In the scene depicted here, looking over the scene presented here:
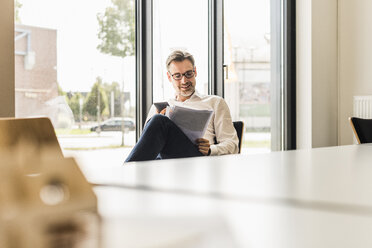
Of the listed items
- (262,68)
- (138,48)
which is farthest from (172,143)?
(262,68)

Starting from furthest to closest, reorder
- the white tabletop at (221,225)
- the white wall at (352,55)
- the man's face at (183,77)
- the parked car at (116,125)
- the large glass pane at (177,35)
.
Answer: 1. the white wall at (352,55)
2. the large glass pane at (177,35)
3. the parked car at (116,125)
4. the man's face at (183,77)
5. the white tabletop at (221,225)

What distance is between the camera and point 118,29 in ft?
10.7

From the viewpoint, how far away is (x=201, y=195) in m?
0.17

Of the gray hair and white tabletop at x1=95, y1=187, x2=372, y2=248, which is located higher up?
the gray hair

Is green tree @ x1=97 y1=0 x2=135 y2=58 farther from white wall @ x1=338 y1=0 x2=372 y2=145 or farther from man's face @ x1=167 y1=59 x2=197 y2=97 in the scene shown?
white wall @ x1=338 y1=0 x2=372 y2=145

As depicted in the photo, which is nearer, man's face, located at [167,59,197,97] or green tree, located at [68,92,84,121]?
man's face, located at [167,59,197,97]

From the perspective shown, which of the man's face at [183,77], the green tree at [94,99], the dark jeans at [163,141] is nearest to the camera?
the dark jeans at [163,141]

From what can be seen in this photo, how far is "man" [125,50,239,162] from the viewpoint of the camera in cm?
179

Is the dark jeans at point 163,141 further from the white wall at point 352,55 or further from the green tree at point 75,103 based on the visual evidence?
the white wall at point 352,55

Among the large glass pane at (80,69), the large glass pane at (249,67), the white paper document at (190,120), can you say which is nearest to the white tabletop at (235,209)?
the white paper document at (190,120)

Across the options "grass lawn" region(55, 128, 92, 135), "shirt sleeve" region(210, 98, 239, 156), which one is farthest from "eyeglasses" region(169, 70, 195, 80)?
"grass lawn" region(55, 128, 92, 135)

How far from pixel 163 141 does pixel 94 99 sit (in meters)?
1.43

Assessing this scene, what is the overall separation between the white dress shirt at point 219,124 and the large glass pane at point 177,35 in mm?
806

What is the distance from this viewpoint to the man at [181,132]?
179 centimetres
